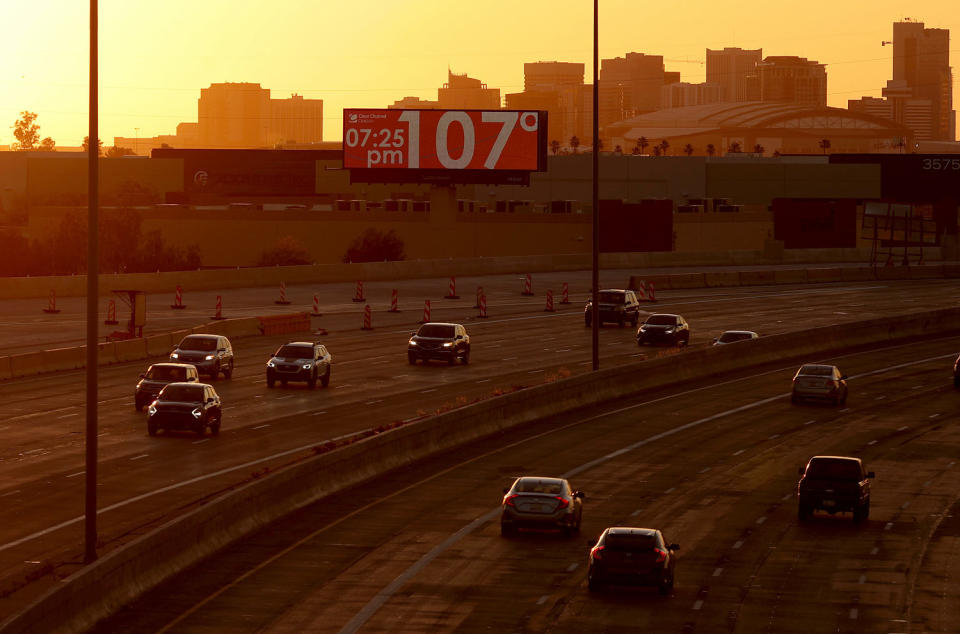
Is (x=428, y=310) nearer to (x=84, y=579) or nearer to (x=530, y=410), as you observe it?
(x=530, y=410)

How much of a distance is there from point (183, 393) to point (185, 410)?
759mm

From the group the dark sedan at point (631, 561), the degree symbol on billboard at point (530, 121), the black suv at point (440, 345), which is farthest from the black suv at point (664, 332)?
the degree symbol on billboard at point (530, 121)

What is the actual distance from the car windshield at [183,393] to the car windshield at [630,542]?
758 inches

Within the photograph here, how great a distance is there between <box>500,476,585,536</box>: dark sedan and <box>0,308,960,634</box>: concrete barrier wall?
5191 mm

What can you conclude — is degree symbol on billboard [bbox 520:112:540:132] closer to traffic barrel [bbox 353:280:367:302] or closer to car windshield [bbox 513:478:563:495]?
traffic barrel [bbox 353:280:367:302]

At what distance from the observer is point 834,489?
115 feet

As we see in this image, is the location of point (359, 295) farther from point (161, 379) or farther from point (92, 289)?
point (92, 289)

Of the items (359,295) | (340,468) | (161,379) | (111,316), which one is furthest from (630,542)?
(359,295)

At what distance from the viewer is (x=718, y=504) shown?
36812 millimetres

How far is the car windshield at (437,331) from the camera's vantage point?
205 feet

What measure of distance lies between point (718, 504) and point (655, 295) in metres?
58.0

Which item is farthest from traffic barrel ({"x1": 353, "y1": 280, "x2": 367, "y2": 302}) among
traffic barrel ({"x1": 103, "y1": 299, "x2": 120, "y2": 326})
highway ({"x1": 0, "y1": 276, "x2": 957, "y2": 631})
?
traffic barrel ({"x1": 103, "y1": 299, "x2": 120, "y2": 326})

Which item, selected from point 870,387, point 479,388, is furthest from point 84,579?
point 870,387

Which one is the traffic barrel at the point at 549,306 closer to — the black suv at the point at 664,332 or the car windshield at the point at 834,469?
the black suv at the point at 664,332
